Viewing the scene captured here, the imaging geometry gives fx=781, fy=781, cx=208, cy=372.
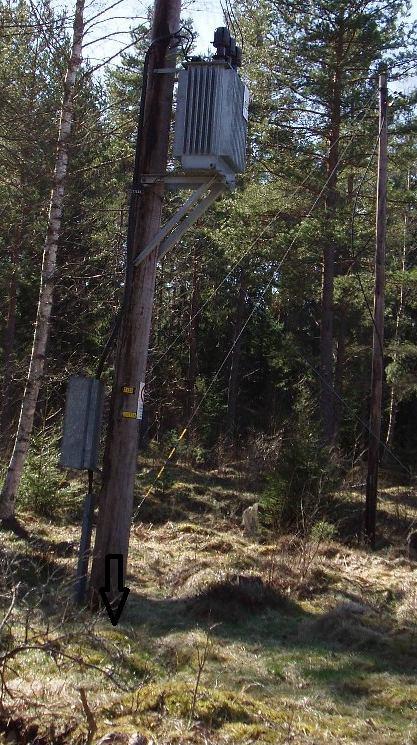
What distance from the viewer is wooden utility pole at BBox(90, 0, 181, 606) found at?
7328 mm

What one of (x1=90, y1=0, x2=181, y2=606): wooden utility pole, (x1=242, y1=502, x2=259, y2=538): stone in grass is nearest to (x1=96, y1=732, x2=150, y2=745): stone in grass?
(x1=90, y1=0, x2=181, y2=606): wooden utility pole

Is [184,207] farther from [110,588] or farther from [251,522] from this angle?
[251,522]

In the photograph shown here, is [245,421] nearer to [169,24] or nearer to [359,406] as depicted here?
[359,406]

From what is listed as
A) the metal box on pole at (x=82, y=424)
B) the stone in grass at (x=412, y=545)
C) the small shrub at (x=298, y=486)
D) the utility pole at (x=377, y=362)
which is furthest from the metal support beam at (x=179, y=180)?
the stone in grass at (x=412, y=545)

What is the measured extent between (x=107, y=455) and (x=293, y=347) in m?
16.5

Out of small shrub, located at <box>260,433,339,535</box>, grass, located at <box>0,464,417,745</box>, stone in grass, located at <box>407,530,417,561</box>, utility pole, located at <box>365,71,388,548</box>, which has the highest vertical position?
utility pole, located at <box>365,71,388,548</box>

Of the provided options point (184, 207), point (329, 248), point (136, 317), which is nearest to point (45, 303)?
point (136, 317)

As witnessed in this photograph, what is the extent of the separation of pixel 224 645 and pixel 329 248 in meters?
15.0

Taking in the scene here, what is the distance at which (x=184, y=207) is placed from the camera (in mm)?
6859

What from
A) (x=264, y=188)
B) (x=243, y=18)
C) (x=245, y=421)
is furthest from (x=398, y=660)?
(x=245, y=421)

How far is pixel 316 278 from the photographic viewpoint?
2250cm

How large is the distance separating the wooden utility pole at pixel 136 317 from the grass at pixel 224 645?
81 cm

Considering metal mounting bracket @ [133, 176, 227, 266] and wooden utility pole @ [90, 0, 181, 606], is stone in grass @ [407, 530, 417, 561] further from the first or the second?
metal mounting bracket @ [133, 176, 227, 266]

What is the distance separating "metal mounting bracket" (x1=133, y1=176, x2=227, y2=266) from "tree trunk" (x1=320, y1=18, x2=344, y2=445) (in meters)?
11.5
